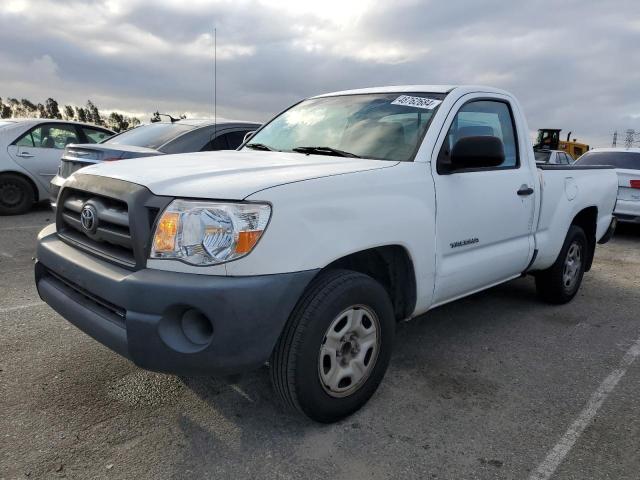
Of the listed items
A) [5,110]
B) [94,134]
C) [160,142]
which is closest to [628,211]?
[160,142]

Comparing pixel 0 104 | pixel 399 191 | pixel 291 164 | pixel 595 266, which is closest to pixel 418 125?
pixel 399 191

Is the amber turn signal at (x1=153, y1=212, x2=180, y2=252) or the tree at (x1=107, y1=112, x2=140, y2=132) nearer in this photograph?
the amber turn signal at (x1=153, y1=212, x2=180, y2=252)

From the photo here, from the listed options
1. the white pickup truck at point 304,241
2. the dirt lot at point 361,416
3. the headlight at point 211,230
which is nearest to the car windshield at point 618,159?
the dirt lot at point 361,416

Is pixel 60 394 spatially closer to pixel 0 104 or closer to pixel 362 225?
pixel 362 225

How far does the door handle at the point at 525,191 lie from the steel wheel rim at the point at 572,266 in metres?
1.13

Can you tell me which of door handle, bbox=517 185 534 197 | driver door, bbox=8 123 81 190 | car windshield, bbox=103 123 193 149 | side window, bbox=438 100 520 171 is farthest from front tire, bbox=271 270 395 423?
driver door, bbox=8 123 81 190

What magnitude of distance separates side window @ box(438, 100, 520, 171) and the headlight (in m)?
1.42

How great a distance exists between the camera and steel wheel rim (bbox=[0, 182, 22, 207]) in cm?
845

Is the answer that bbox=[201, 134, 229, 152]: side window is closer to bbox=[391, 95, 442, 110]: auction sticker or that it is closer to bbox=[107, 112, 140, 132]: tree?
bbox=[391, 95, 442, 110]: auction sticker

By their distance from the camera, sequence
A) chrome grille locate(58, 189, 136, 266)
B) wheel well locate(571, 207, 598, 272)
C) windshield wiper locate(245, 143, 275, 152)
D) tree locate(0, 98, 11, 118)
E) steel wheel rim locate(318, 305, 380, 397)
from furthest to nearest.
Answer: tree locate(0, 98, 11, 118)
wheel well locate(571, 207, 598, 272)
windshield wiper locate(245, 143, 275, 152)
steel wheel rim locate(318, 305, 380, 397)
chrome grille locate(58, 189, 136, 266)

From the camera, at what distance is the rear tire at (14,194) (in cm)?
845

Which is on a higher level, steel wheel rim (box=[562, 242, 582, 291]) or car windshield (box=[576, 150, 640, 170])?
car windshield (box=[576, 150, 640, 170])

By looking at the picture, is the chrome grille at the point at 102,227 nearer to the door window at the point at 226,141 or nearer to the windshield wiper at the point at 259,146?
the windshield wiper at the point at 259,146

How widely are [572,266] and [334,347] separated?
326cm
